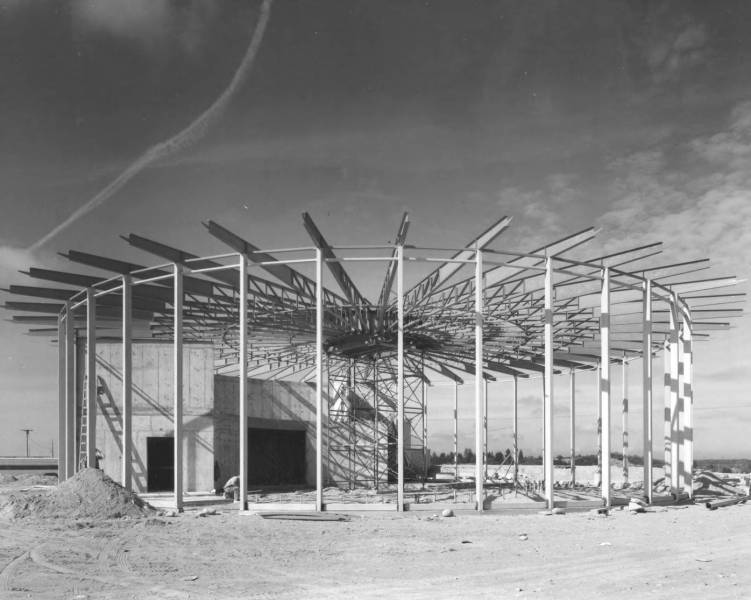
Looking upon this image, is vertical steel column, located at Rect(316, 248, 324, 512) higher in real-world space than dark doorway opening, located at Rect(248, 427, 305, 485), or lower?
higher

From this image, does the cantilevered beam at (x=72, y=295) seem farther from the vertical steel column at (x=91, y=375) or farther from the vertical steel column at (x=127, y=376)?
the vertical steel column at (x=127, y=376)

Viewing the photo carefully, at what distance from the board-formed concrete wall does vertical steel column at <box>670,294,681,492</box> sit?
56.6ft

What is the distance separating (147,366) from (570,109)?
1886 cm

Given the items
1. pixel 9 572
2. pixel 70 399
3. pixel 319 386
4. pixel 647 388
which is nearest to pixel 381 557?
pixel 9 572

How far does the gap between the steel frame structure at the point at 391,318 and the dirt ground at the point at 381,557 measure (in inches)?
112

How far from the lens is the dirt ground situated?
464 inches

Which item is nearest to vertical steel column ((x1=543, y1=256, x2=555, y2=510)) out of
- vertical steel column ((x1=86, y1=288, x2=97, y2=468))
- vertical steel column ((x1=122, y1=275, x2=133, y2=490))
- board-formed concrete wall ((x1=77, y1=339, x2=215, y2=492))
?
vertical steel column ((x1=122, y1=275, x2=133, y2=490))

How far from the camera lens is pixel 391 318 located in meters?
31.5

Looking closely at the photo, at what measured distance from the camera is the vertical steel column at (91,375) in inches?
1056

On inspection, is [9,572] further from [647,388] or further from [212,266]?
[647,388]

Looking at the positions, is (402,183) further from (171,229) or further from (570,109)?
(171,229)

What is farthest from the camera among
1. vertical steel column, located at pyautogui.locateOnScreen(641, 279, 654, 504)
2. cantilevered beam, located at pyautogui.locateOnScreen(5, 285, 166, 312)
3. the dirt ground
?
cantilevered beam, located at pyautogui.locateOnScreen(5, 285, 166, 312)

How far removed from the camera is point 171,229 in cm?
2989

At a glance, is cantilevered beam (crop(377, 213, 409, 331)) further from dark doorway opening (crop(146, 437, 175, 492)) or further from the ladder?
the ladder
